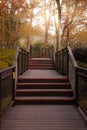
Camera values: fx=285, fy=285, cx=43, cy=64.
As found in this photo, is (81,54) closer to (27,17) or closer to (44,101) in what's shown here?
(44,101)

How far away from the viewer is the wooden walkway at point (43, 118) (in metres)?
6.45

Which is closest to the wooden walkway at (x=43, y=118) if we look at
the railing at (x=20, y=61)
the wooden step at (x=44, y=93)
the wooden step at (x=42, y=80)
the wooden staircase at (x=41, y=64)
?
the wooden step at (x=44, y=93)

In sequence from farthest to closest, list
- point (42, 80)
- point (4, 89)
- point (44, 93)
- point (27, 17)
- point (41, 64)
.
A: point (27, 17), point (41, 64), point (42, 80), point (44, 93), point (4, 89)

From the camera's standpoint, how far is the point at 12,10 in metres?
25.4

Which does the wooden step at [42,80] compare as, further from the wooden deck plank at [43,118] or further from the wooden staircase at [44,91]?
the wooden deck plank at [43,118]

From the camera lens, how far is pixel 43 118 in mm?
7277

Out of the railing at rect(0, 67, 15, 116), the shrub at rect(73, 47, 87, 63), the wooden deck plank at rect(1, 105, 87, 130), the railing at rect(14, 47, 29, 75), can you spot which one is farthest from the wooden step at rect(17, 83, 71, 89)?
the shrub at rect(73, 47, 87, 63)

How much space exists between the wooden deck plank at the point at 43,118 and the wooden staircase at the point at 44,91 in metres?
0.38

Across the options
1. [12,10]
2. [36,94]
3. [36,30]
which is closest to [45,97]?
[36,94]

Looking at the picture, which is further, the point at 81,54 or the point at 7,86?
the point at 81,54

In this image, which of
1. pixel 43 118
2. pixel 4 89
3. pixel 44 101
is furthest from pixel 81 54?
pixel 4 89

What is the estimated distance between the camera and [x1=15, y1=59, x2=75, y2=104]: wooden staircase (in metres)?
9.23

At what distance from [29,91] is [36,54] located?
18964 millimetres

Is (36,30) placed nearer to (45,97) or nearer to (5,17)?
(5,17)
